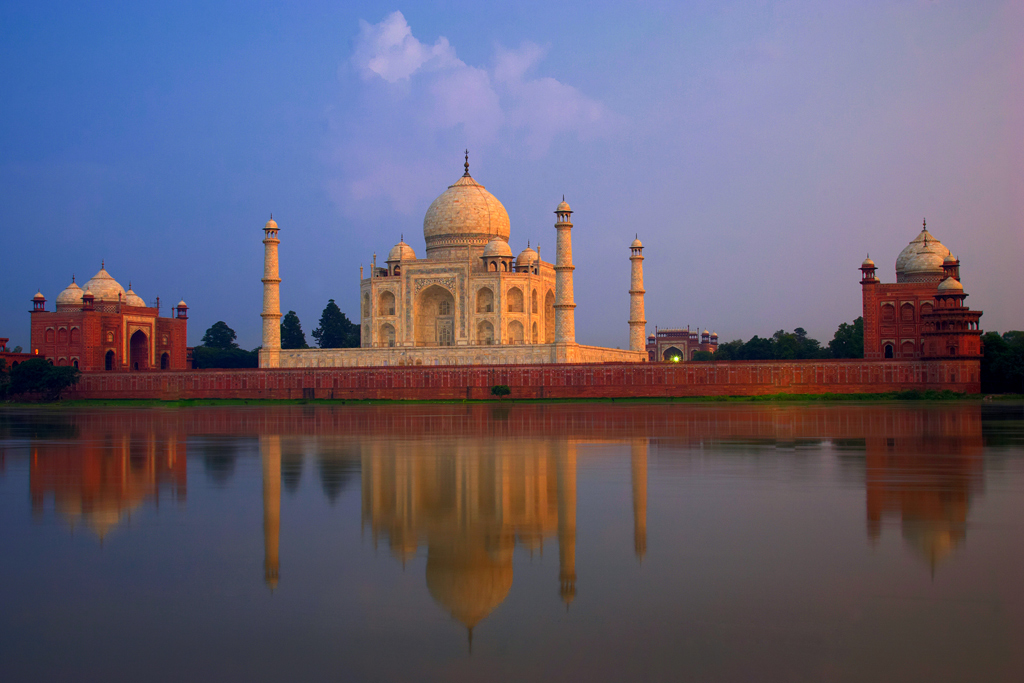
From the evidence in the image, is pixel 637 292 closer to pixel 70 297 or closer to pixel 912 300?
pixel 912 300

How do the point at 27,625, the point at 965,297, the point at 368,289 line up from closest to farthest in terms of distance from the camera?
the point at 27,625 → the point at 965,297 → the point at 368,289

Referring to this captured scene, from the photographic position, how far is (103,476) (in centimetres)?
975

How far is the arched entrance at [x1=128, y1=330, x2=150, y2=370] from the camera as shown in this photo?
151ft

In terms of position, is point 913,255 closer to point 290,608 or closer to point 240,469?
point 240,469

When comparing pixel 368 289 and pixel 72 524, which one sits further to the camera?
pixel 368 289

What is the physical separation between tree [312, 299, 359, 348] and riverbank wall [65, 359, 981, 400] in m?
20.4

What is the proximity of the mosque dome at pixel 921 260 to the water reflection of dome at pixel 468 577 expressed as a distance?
122ft

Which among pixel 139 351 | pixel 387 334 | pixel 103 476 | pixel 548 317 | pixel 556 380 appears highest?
pixel 548 317

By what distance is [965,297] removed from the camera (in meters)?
33.9

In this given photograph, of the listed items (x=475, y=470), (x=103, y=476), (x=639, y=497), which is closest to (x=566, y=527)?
(x=639, y=497)

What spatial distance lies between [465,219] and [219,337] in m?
29.6

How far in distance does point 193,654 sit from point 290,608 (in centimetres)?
68

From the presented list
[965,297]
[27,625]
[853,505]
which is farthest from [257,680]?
[965,297]

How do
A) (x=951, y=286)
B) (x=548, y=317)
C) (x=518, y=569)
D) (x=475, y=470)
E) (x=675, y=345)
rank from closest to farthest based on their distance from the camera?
1. (x=518, y=569)
2. (x=475, y=470)
3. (x=951, y=286)
4. (x=548, y=317)
5. (x=675, y=345)
